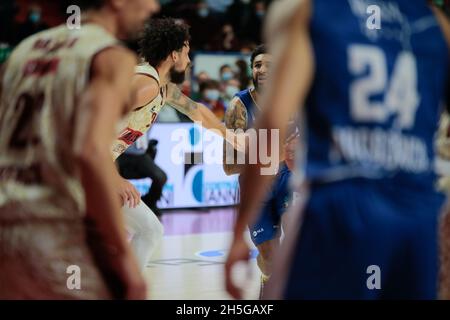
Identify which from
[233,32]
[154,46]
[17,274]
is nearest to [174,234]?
[154,46]

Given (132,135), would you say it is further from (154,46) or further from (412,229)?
(412,229)

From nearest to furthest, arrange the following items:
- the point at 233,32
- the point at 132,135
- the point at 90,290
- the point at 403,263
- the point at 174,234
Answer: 1. the point at 403,263
2. the point at 90,290
3. the point at 132,135
4. the point at 174,234
5. the point at 233,32

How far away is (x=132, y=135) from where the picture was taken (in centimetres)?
638

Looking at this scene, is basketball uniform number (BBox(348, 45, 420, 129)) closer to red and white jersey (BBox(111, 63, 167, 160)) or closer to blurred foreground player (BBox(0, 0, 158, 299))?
blurred foreground player (BBox(0, 0, 158, 299))

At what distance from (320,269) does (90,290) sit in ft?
2.62

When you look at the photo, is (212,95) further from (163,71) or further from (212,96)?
(163,71)

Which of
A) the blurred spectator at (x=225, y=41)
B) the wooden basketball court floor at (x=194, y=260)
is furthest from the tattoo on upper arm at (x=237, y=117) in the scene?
the blurred spectator at (x=225, y=41)

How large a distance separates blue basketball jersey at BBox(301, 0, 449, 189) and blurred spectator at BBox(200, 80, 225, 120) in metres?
11.6

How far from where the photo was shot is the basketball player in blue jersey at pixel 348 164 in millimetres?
2635

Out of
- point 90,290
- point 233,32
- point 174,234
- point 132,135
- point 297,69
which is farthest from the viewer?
point 233,32

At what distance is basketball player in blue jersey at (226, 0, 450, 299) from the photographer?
8.64ft

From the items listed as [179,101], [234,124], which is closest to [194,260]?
[234,124]

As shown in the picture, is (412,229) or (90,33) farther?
(90,33)

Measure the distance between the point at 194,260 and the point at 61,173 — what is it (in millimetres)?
6367
